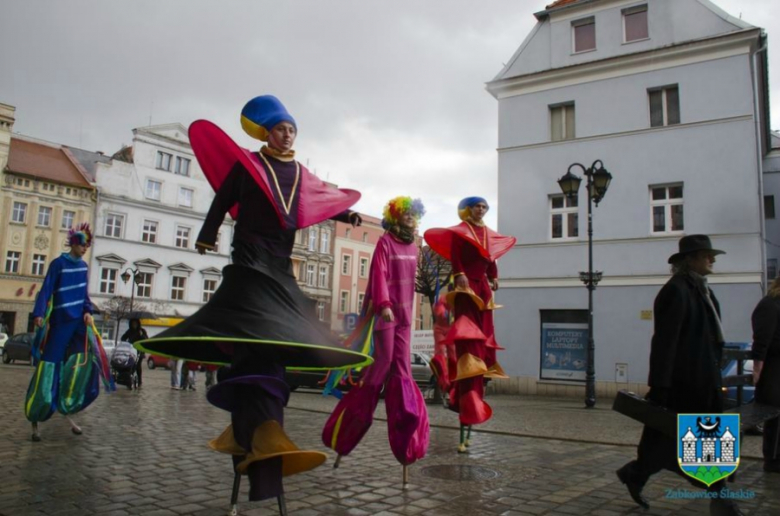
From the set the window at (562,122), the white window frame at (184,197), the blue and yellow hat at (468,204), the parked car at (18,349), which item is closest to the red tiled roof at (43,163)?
the white window frame at (184,197)

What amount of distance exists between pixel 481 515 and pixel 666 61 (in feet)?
65.7

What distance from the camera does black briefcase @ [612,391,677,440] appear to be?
383 centimetres

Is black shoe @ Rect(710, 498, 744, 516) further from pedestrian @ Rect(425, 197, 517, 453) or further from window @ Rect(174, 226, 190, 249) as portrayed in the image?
window @ Rect(174, 226, 190, 249)

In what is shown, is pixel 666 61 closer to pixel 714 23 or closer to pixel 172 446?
pixel 714 23

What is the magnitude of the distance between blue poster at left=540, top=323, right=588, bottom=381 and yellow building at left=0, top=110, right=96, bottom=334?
37257mm

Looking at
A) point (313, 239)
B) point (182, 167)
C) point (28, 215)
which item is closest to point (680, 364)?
point (28, 215)

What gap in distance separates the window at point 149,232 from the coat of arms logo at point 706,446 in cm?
5008

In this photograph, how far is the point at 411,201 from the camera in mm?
5328

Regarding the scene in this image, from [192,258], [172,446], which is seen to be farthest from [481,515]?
[192,258]

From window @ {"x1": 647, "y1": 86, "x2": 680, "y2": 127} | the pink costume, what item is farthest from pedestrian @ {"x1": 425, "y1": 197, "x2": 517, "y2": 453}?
window @ {"x1": 647, "y1": 86, "x2": 680, "y2": 127}

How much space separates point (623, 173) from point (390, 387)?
1757 cm

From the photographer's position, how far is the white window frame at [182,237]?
5119 cm

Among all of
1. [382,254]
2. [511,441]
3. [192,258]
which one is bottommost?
[511,441]

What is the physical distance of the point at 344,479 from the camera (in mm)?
4816
